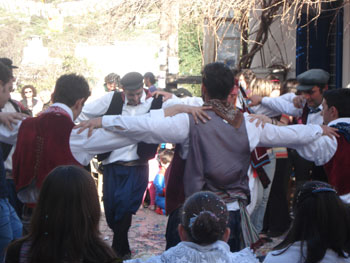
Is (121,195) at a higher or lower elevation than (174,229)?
lower

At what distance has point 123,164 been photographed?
19.0 feet

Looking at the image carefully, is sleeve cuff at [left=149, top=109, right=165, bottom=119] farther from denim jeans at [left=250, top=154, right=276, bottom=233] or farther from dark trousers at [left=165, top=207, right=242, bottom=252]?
denim jeans at [left=250, top=154, right=276, bottom=233]

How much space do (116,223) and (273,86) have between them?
256cm

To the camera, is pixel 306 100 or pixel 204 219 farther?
pixel 306 100

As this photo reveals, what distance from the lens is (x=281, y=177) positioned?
6879 millimetres

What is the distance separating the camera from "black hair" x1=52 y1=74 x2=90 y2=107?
161 inches

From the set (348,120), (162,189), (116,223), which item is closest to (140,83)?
(116,223)

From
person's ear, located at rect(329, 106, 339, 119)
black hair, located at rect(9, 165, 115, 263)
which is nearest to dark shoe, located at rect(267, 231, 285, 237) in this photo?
person's ear, located at rect(329, 106, 339, 119)

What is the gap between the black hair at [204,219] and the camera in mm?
2523

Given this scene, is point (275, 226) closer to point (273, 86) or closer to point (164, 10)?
point (273, 86)

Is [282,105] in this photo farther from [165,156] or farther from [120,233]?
[165,156]

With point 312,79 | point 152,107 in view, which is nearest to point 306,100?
point 312,79

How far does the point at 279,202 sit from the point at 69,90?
370 centimetres

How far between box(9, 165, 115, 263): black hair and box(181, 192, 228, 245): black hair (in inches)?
14.8
